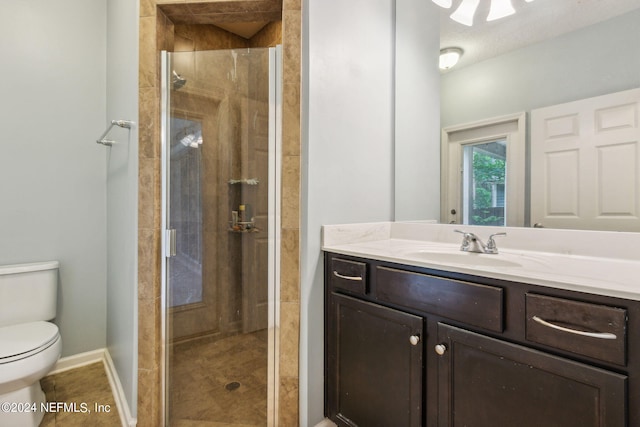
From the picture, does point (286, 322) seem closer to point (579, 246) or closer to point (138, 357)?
point (138, 357)

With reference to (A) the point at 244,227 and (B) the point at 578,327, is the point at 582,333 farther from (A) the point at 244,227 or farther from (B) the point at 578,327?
(A) the point at 244,227

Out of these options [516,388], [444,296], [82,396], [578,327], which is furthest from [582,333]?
[82,396]

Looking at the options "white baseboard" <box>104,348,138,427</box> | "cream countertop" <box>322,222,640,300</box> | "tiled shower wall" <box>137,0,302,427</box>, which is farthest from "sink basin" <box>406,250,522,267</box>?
"white baseboard" <box>104,348,138,427</box>

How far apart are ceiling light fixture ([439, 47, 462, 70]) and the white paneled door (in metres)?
0.50

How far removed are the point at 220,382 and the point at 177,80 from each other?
159cm

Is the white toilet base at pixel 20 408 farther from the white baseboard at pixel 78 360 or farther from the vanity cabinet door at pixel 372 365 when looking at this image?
the vanity cabinet door at pixel 372 365

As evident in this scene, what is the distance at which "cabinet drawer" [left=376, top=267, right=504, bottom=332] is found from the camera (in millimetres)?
863

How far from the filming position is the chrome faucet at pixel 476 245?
1.30m

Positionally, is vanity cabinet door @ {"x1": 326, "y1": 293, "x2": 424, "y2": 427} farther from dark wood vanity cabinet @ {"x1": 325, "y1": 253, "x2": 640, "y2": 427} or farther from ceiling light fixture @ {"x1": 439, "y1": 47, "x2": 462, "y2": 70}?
ceiling light fixture @ {"x1": 439, "y1": 47, "x2": 462, "y2": 70}

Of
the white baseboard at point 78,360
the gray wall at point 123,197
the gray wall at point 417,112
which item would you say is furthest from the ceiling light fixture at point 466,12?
the white baseboard at point 78,360

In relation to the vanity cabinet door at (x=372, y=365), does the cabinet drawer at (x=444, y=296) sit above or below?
above

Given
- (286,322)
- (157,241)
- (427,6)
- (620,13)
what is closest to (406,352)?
(286,322)

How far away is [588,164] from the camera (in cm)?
114

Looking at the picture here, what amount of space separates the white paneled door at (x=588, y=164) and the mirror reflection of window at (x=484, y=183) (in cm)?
13
